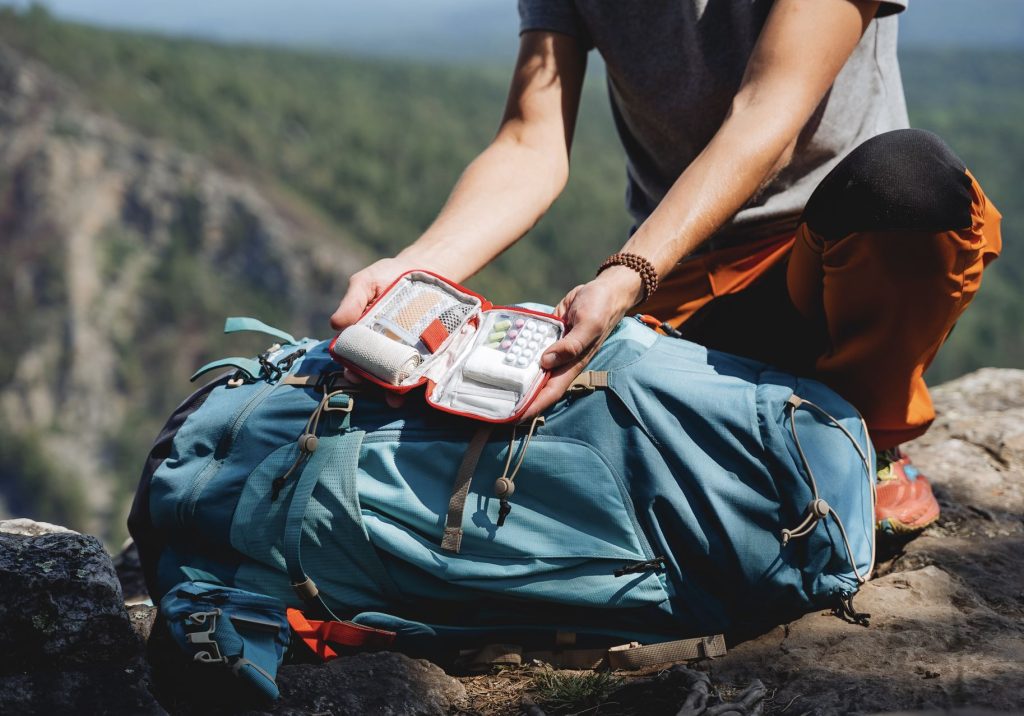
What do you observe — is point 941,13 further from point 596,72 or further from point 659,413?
point 659,413

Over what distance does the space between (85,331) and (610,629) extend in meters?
53.3

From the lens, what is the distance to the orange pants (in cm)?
193

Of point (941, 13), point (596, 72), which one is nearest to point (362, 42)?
point (596, 72)

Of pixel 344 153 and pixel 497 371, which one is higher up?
pixel 497 371

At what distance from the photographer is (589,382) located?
6.24ft

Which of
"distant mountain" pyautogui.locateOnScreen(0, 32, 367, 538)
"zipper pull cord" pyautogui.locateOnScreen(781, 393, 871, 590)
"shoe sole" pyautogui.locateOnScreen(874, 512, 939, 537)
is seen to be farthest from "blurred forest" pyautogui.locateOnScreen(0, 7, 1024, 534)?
"zipper pull cord" pyautogui.locateOnScreen(781, 393, 871, 590)

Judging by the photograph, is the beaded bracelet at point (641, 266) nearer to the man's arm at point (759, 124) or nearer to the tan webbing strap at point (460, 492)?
the man's arm at point (759, 124)

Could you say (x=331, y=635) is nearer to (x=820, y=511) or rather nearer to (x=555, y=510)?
(x=555, y=510)

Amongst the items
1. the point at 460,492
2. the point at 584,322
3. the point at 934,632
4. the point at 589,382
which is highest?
the point at 584,322

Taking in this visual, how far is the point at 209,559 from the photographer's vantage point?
196cm

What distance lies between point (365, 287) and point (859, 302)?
108 cm

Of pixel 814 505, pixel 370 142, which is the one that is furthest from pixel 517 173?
pixel 370 142

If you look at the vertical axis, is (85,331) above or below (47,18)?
below

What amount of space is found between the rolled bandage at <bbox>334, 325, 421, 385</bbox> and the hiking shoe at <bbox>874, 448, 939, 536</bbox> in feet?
4.00
